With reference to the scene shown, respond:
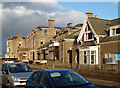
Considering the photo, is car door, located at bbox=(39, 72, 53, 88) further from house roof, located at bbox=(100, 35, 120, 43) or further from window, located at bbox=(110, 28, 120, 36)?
window, located at bbox=(110, 28, 120, 36)

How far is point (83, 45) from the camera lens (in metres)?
33.9

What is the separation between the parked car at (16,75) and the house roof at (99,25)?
1879cm

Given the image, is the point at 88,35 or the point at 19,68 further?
the point at 88,35

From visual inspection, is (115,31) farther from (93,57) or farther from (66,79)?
(66,79)

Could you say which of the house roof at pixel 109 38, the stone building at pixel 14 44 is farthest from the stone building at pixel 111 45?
the stone building at pixel 14 44

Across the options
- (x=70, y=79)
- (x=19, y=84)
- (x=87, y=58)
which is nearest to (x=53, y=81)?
(x=70, y=79)

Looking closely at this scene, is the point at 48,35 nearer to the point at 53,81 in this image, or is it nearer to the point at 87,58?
the point at 87,58

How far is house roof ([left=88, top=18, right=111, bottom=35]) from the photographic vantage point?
1250 inches

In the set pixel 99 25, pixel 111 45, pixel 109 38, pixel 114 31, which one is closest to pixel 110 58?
pixel 111 45

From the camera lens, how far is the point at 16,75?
13109 millimetres

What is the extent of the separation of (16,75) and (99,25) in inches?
889

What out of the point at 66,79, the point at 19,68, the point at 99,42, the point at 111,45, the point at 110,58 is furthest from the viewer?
the point at 99,42

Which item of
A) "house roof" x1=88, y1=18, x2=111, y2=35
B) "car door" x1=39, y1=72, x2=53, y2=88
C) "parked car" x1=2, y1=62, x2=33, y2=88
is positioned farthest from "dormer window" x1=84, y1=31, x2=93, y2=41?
"car door" x1=39, y1=72, x2=53, y2=88

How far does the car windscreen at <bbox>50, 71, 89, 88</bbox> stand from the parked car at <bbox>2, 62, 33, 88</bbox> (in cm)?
490
